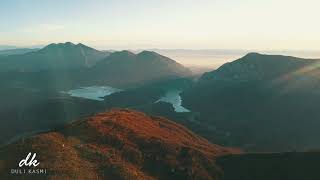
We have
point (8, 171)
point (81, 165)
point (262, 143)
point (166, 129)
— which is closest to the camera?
point (8, 171)

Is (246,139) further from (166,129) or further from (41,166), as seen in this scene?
(41,166)

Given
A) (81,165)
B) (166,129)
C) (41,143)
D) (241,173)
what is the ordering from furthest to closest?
(166,129) → (241,173) → (41,143) → (81,165)

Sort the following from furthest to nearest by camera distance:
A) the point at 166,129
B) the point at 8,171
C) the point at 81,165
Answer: the point at 166,129, the point at 81,165, the point at 8,171

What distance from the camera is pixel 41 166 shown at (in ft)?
217

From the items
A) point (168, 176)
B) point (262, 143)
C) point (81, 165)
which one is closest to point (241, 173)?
point (168, 176)

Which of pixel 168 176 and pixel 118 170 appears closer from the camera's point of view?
pixel 118 170

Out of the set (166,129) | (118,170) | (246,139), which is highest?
(118,170)

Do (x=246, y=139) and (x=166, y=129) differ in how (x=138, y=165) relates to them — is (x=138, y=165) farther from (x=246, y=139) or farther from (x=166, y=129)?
(x=246, y=139)

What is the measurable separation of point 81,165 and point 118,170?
21.5 feet

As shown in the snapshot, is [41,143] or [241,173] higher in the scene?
[41,143]

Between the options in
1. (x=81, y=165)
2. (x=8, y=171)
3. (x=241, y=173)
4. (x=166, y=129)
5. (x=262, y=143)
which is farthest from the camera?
(x=262, y=143)

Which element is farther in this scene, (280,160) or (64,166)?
(280,160)

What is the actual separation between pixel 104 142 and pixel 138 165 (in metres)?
10.5

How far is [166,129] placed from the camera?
13262 cm
